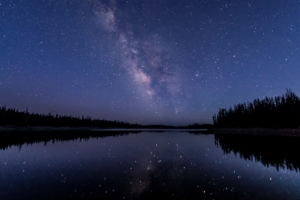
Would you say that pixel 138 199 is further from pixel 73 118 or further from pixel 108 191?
pixel 73 118

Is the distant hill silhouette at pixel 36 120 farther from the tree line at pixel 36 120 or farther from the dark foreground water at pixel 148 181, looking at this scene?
the dark foreground water at pixel 148 181

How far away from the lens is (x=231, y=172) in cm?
1185

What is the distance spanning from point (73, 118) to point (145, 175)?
163 m

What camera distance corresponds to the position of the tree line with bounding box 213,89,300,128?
6969 centimetres

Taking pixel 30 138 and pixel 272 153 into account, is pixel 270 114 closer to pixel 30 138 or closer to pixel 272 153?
pixel 272 153

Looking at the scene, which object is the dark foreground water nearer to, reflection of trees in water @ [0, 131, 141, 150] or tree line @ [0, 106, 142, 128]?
reflection of trees in water @ [0, 131, 141, 150]

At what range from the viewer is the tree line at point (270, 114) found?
6969 cm

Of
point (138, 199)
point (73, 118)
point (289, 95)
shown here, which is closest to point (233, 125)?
point (289, 95)

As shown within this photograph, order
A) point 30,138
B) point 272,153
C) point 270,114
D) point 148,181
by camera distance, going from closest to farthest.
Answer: point 148,181, point 272,153, point 30,138, point 270,114

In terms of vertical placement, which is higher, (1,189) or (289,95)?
(289,95)

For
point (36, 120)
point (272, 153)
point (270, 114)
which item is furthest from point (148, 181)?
point (36, 120)

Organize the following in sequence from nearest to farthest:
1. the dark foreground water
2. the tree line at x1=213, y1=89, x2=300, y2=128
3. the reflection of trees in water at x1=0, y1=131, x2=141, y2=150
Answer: the dark foreground water → the reflection of trees in water at x1=0, y1=131, x2=141, y2=150 → the tree line at x1=213, y1=89, x2=300, y2=128

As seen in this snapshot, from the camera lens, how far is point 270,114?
263ft

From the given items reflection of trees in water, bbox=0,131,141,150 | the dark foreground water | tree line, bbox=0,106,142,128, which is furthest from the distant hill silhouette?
the dark foreground water
